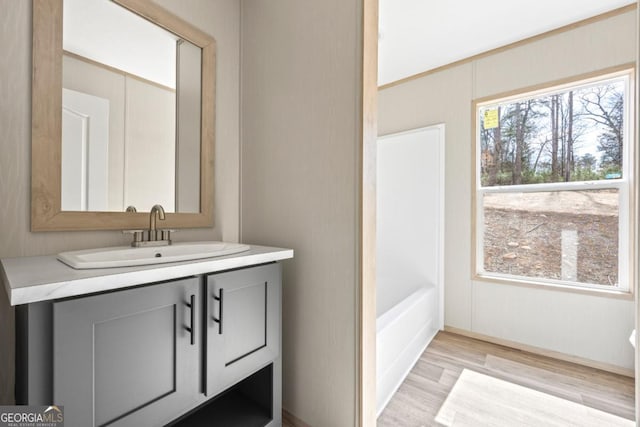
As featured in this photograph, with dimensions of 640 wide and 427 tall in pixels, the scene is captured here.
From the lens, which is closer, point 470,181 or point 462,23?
point 462,23

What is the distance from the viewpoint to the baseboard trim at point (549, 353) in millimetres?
1845

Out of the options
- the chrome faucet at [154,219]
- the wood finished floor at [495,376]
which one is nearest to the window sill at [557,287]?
the wood finished floor at [495,376]

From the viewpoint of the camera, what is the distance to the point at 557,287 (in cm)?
205

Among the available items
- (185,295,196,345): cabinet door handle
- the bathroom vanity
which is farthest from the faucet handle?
(185,295,196,345): cabinet door handle

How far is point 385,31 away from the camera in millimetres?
2105

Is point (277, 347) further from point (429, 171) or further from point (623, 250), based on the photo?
point (623, 250)

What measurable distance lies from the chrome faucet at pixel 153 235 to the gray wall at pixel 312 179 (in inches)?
18.4

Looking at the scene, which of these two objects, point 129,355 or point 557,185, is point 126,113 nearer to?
point 129,355

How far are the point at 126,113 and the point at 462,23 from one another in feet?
7.34

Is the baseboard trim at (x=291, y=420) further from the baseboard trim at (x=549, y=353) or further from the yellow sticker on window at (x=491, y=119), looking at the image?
the yellow sticker on window at (x=491, y=119)

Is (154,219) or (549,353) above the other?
(154,219)

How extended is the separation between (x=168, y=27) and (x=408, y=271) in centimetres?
255

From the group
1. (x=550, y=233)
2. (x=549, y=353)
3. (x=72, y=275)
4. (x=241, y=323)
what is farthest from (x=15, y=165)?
(x=549, y=353)

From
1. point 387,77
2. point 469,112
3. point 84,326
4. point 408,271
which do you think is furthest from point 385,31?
point 84,326
